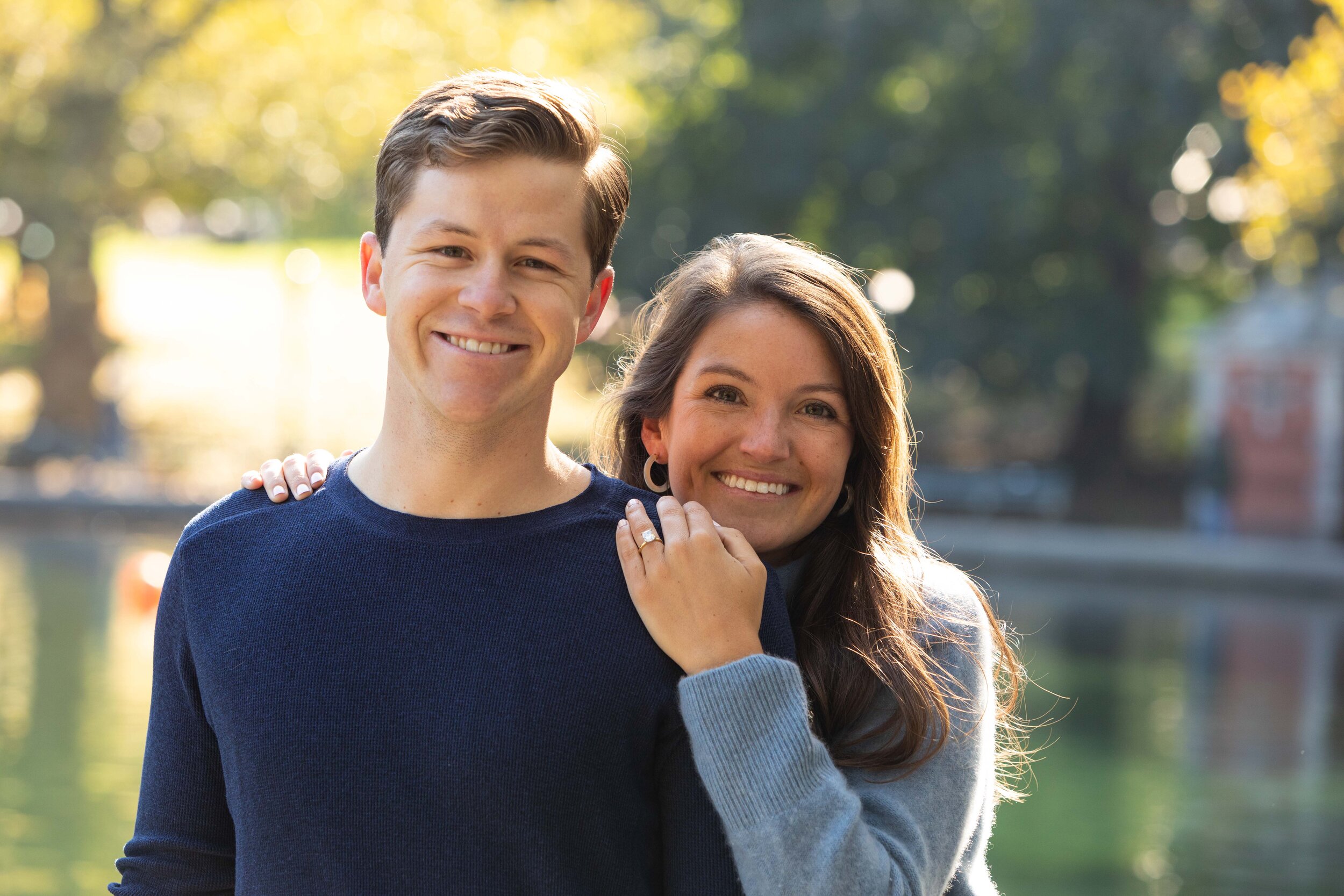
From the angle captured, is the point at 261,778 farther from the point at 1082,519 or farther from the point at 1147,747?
the point at 1082,519

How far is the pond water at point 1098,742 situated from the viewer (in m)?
7.46

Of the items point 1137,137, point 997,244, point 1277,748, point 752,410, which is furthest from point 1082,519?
point 752,410

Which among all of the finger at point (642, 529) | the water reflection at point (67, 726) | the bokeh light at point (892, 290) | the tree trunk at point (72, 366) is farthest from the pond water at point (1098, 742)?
the tree trunk at point (72, 366)

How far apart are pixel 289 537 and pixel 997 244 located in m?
20.5

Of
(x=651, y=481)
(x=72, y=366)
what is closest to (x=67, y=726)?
(x=651, y=481)

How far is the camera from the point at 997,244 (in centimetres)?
2162

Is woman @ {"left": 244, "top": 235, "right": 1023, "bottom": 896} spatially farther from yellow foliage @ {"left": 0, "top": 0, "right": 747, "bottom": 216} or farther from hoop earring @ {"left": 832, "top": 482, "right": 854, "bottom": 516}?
yellow foliage @ {"left": 0, "top": 0, "right": 747, "bottom": 216}

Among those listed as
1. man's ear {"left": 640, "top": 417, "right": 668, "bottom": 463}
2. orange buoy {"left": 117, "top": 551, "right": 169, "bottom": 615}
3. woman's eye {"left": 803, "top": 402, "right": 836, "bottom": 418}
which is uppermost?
woman's eye {"left": 803, "top": 402, "right": 836, "bottom": 418}

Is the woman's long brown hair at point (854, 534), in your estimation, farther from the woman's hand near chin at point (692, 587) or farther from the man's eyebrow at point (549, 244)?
the man's eyebrow at point (549, 244)

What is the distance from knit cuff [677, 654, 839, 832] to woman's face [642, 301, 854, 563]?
0.48 meters

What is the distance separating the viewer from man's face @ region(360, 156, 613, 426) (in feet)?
6.50

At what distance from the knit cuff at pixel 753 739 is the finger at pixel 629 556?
0.46ft

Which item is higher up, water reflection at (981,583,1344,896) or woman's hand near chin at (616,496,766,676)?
woman's hand near chin at (616,496,766,676)

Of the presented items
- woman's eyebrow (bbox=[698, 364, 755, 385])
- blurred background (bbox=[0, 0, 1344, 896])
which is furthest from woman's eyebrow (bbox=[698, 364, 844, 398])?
blurred background (bbox=[0, 0, 1344, 896])
